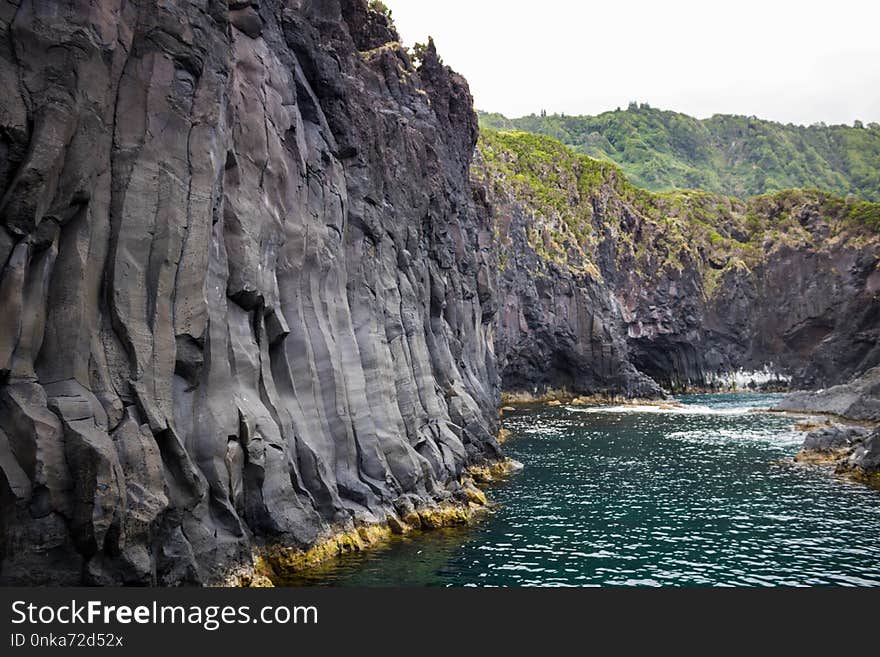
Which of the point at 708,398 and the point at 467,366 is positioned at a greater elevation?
the point at 467,366

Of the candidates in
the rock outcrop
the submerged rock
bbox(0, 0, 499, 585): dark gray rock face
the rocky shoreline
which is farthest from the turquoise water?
the rock outcrop

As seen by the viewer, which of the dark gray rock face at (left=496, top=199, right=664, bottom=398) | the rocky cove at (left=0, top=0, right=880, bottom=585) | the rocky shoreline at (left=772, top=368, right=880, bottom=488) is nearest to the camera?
the rocky cove at (left=0, top=0, right=880, bottom=585)


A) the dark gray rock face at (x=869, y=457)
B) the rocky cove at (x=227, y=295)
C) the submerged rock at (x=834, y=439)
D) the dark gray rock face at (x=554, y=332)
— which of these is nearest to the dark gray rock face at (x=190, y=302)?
the rocky cove at (x=227, y=295)

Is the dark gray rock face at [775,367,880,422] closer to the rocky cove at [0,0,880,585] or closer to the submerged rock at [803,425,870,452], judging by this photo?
the submerged rock at [803,425,870,452]

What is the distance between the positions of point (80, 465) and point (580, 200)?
122m

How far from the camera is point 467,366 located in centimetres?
5784

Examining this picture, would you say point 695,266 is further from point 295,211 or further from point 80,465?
point 80,465

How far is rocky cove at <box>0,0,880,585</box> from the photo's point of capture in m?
17.9

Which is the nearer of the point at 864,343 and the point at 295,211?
the point at 295,211

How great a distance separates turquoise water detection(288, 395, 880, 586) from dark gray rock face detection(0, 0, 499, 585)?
411cm

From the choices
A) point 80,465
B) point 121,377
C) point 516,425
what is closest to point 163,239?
point 121,377

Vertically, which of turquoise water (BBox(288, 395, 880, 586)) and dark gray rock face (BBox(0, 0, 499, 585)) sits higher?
dark gray rock face (BBox(0, 0, 499, 585))

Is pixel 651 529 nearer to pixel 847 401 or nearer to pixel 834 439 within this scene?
pixel 834 439

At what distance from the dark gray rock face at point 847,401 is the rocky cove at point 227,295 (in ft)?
100.0
